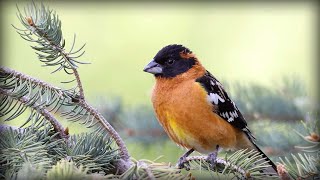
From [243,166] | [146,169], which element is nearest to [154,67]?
[243,166]

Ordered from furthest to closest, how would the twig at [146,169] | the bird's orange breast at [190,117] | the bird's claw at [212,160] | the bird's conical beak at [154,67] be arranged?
the bird's conical beak at [154,67] < the bird's orange breast at [190,117] < the bird's claw at [212,160] < the twig at [146,169]

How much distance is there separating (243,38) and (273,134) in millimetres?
3122

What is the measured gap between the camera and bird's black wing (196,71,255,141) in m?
2.98

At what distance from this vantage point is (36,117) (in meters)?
2.04

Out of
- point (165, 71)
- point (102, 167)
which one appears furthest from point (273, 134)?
point (102, 167)

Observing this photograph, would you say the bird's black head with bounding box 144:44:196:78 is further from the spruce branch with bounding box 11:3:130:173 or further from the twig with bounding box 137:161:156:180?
the twig with bounding box 137:161:156:180

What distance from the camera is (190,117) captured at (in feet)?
9.30

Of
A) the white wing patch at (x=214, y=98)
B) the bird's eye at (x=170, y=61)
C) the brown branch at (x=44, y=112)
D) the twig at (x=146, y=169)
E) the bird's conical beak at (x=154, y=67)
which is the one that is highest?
the bird's eye at (x=170, y=61)

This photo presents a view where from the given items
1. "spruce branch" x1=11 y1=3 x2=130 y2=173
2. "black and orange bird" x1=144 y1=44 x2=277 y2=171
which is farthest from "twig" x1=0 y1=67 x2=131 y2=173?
"black and orange bird" x1=144 y1=44 x2=277 y2=171

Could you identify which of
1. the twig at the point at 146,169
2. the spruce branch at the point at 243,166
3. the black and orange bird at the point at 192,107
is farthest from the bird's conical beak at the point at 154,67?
the twig at the point at 146,169

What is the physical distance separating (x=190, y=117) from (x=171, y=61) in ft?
1.18

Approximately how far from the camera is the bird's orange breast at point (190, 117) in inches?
112

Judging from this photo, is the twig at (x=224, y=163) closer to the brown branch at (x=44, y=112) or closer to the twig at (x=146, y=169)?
the twig at (x=146, y=169)

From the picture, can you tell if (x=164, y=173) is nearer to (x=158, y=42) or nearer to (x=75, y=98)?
(x=75, y=98)
